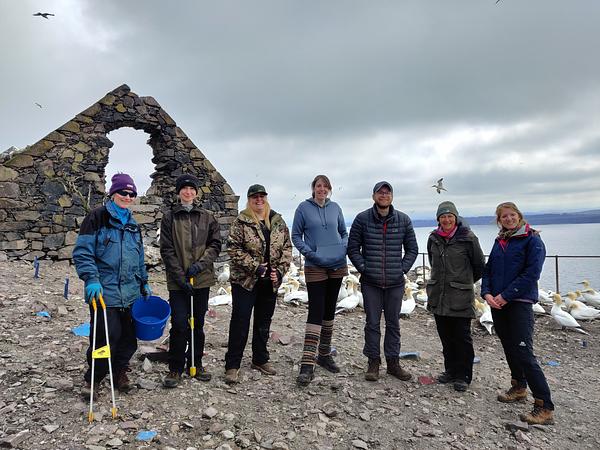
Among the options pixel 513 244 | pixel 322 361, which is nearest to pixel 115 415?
pixel 322 361

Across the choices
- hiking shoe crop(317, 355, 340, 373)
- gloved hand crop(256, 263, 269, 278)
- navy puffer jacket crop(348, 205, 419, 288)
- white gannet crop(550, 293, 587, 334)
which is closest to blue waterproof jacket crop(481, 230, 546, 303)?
navy puffer jacket crop(348, 205, 419, 288)

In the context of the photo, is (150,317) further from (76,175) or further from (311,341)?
(76,175)

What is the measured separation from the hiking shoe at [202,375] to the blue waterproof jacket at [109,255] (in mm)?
991

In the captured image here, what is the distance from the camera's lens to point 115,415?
2969 millimetres

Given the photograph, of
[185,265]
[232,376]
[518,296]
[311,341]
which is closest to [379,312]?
[311,341]

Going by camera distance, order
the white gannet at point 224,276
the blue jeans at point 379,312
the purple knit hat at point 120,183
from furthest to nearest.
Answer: the white gannet at point 224,276
the blue jeans at point 379,312
the purple knit hat at point 120,183

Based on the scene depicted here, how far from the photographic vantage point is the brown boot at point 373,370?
4086mm

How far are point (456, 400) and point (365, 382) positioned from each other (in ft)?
2.88

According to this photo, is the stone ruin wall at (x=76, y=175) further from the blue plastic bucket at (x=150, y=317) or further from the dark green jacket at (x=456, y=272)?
the dark green jacket at (x=456, y=272)

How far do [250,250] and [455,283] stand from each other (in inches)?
80.7

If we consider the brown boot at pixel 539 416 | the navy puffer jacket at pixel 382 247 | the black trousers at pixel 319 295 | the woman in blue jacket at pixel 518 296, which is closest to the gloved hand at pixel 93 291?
the black trousers at pixel 319 295

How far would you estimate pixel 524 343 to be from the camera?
3.50 metres

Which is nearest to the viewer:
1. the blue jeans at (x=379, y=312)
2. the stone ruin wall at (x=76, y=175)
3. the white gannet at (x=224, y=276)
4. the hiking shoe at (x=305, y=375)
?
the hiking shoe at (x=305, y=375)

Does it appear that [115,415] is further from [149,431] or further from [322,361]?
[322,361]
